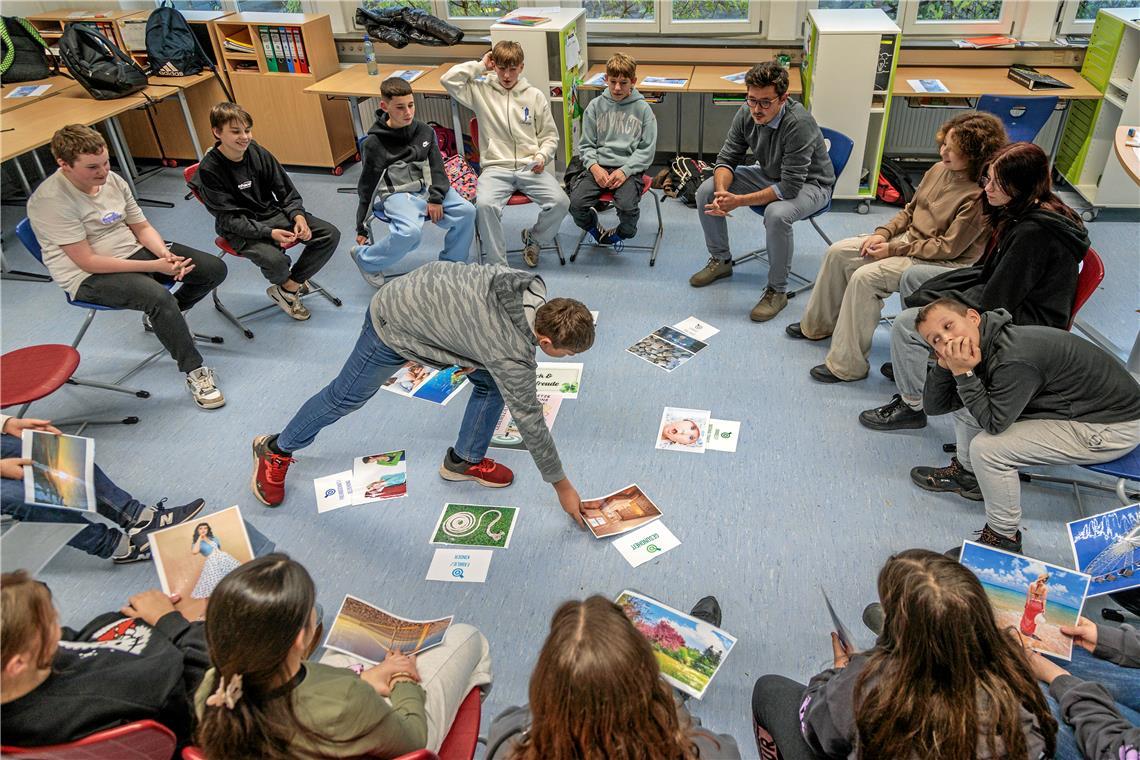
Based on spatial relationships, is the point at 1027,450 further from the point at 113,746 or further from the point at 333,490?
the point at 113,746

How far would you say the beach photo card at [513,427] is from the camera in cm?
321

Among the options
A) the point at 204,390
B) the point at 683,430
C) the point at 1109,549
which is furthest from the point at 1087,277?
the point at 204,390

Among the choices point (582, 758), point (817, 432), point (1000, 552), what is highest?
point (582, 758)

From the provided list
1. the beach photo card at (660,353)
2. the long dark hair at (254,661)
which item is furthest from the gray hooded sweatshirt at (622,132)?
the long dark hair at (254,661)

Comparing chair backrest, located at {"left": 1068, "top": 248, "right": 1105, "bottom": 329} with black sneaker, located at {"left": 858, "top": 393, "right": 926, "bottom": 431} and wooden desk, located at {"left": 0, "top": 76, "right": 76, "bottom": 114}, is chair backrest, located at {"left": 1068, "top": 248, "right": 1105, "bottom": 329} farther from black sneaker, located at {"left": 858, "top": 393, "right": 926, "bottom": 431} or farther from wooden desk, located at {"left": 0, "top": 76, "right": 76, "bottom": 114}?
Answer: wooden desk, located at {"left": 0, "top": 76, "right": 76, "bottom": 114}

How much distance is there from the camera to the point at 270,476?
293cm

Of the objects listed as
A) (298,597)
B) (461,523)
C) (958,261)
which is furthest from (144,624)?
(958,261)

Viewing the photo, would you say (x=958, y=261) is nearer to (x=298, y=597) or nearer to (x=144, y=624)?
(x=298, y=597)

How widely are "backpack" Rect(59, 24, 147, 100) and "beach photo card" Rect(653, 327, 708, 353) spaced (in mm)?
4157

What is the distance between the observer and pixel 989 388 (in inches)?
95.6

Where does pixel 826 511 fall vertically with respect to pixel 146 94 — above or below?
below

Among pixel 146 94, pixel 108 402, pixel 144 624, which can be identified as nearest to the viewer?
pixel 144 624

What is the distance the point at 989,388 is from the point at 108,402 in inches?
143

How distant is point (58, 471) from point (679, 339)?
8.69 ft
